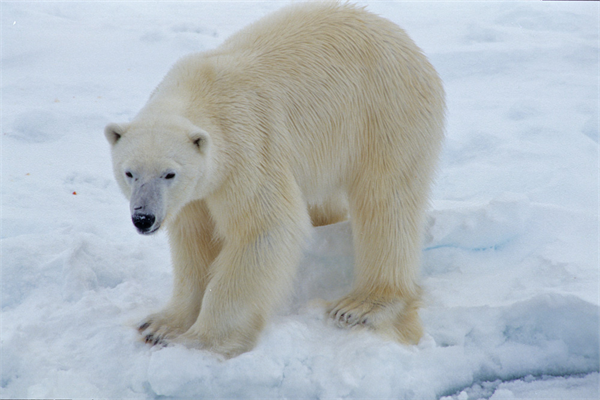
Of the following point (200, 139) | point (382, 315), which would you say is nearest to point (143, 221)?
point (200, 139)

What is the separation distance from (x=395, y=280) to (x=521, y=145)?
2.42 m

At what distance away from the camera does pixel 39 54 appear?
5891 millimetres

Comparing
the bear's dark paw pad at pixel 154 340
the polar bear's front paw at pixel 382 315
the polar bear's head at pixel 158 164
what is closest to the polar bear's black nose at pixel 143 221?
the polar bear's head at pixel 158 164

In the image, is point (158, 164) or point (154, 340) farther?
point (154, 340)

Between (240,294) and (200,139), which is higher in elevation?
(200,139)

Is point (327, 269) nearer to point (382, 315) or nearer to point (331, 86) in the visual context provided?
point (382, 315)

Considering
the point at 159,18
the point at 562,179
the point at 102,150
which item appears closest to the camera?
the point at 562,179

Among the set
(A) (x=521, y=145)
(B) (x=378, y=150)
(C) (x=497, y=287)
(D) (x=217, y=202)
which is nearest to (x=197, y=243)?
(D) (x=217, y=202)

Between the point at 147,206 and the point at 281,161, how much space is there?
2.44 feet

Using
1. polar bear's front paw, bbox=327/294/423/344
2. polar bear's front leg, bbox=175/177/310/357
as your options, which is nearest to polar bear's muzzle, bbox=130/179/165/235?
polar bear's front leg, bbox=175/177/310/357

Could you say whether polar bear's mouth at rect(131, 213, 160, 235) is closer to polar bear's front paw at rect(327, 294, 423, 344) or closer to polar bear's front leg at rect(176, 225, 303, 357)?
polar bear's front leg at rect(176, 225, 303, 357)

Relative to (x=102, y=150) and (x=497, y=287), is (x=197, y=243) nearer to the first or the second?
(x=497, y=287)

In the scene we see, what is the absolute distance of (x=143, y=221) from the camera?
212cm

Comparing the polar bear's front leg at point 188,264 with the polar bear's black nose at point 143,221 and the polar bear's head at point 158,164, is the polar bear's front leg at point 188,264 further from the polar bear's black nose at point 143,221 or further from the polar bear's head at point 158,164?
the polar bear's black nose at point 143,221
